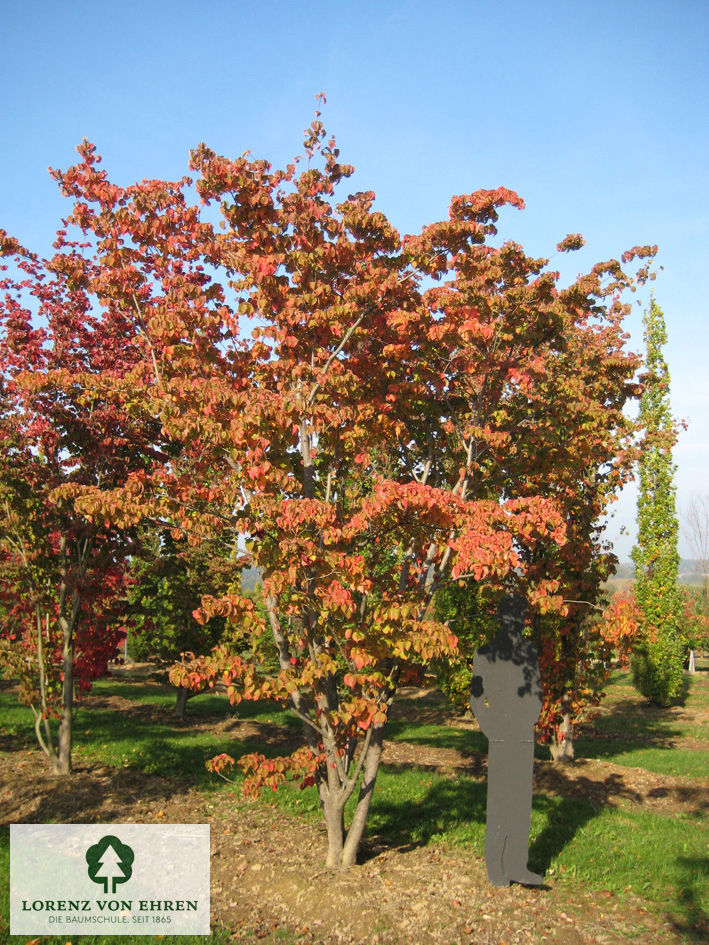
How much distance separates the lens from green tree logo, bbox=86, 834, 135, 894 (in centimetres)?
557

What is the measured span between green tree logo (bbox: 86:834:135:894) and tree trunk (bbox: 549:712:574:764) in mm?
7546

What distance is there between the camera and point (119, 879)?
18.6 feet

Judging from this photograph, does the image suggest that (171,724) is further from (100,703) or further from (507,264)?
(507,264)

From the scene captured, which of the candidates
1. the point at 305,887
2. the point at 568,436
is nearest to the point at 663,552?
the point at 568,436

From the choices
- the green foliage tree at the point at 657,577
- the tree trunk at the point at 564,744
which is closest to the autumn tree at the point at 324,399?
the tree trunk at the point at 564,744

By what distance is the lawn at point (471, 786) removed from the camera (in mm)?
6328

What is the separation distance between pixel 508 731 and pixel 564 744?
6.34 m

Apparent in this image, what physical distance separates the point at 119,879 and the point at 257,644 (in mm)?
2223

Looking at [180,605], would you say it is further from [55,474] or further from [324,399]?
[324,399]

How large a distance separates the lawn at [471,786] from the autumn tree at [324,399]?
1.85 metres

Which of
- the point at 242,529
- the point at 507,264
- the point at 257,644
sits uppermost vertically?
the point at 507,264

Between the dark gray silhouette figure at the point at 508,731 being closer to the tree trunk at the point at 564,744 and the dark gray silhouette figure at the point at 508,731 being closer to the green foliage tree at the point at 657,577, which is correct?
the tree trunk at the point at 564,744

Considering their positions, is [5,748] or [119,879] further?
[5,748]

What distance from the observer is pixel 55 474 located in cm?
899
